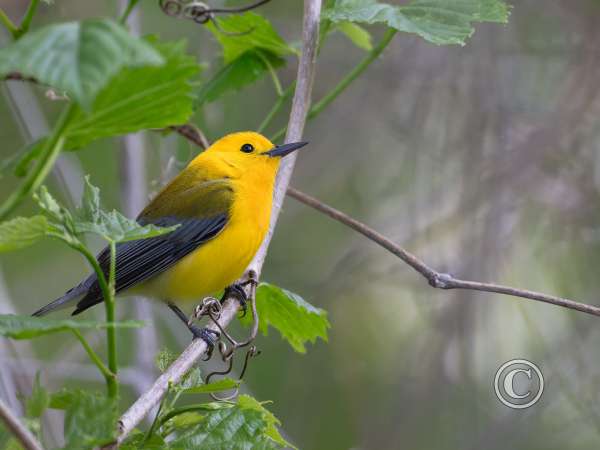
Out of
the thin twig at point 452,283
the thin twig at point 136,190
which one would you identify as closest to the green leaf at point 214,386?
the thin twig at point 452,283

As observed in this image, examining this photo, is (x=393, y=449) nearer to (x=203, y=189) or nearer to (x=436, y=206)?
(x=436, y=206)

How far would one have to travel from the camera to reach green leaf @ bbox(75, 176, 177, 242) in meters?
1.72

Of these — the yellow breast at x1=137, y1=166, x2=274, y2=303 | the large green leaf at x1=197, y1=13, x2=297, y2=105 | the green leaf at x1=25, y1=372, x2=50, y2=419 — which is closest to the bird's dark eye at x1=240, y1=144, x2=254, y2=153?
the yellow breast at x1=137, y1=166, x2=274, y2=303

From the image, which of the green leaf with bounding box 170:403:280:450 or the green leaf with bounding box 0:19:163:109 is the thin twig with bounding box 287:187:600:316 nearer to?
the green leaf with bounding box 170:403:280:450

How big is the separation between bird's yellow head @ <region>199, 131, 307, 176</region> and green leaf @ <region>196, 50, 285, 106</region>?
0.43 meters

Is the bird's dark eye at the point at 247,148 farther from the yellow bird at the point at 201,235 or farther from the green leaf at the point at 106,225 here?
the green leaf at the point at 106,225

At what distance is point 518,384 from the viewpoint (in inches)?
155

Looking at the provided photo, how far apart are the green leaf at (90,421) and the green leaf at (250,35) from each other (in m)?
1.86

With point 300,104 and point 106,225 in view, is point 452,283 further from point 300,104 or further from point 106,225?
point 106,225

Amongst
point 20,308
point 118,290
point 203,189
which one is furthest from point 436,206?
point 20,308

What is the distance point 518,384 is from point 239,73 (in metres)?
1.82

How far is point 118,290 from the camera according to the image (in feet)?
12.0

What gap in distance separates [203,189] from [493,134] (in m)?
1.90

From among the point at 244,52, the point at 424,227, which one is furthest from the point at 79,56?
the point at 424,227
